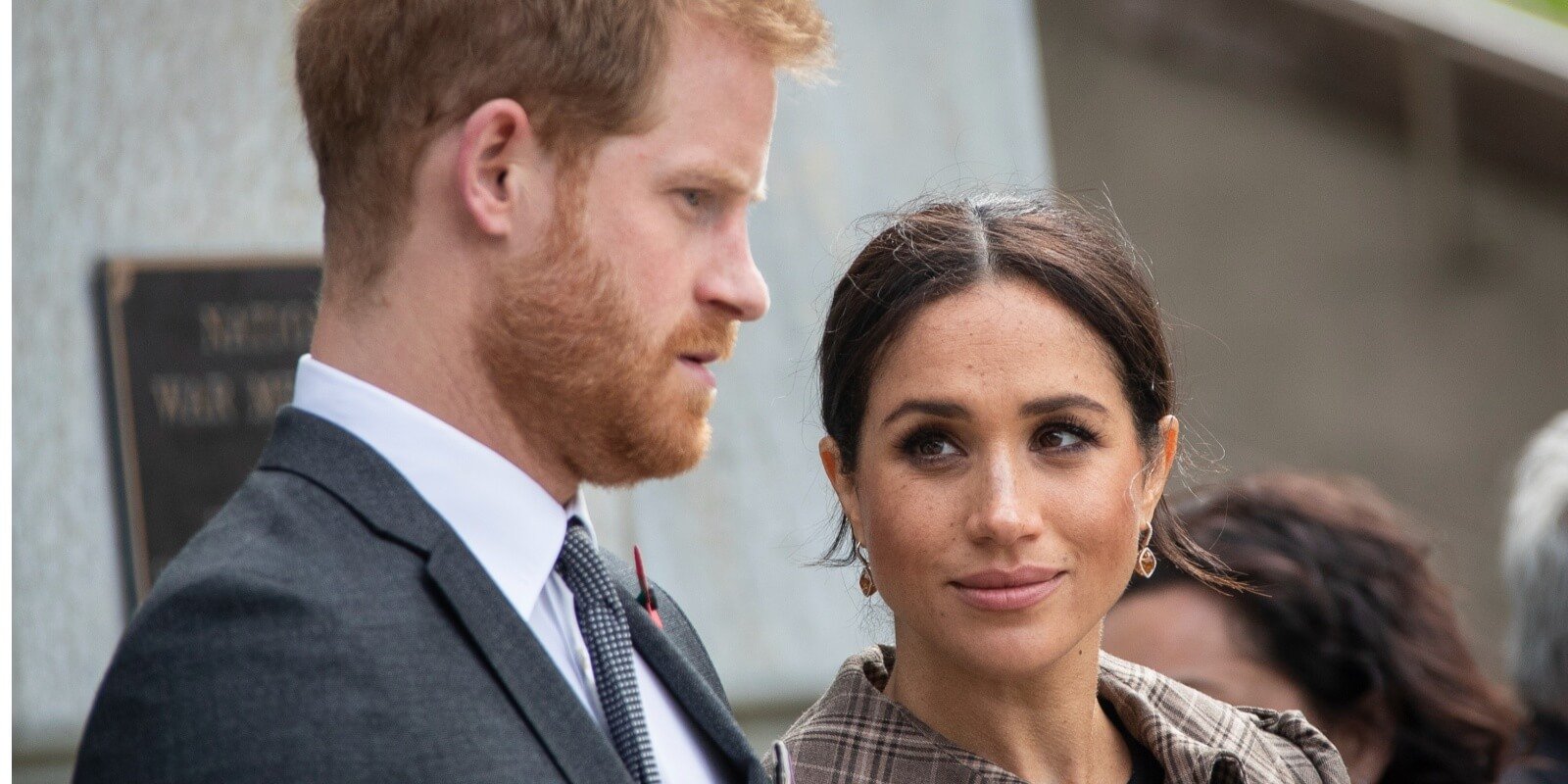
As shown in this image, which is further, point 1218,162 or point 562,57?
point 1218,162

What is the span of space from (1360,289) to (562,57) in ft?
18.5

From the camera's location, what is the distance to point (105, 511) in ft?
12.1

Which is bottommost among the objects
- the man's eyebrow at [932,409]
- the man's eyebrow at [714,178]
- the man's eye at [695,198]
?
the man's eyebrow at [932,409]

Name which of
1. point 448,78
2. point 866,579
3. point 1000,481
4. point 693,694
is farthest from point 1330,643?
point 448,78

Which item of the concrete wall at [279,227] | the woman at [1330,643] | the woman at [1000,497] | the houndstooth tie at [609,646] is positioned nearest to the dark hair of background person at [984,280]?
the woman at [1000,497]

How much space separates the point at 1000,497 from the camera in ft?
7.52

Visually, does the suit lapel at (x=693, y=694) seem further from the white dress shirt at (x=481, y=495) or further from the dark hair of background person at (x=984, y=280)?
the dark hair of background person at (x=984, y=280)

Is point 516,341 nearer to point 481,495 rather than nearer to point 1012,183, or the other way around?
point 481,495

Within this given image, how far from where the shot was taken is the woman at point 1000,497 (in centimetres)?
234

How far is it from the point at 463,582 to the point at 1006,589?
780mm

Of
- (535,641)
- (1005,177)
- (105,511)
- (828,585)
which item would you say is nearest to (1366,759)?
(828,585)

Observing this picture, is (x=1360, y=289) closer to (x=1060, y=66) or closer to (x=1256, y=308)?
(x=1256, y=308)

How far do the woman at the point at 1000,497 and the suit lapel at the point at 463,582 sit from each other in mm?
648

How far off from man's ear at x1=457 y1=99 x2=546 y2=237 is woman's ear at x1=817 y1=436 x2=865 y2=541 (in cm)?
73
